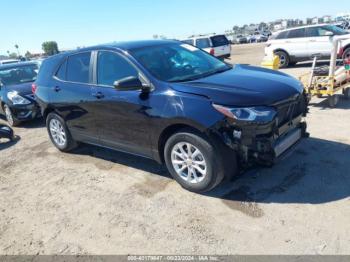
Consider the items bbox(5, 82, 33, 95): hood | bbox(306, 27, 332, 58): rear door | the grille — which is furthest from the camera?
bbox(306, 27, 332, 58): rear door

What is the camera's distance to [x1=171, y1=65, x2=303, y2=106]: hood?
3.63 meters

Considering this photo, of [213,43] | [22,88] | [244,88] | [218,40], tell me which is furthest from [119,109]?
[218,40]

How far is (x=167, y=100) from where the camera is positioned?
3930 millimetres

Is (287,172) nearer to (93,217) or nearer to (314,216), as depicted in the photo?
(314,216)

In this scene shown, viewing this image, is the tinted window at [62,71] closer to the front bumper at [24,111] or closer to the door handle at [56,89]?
the door handle at [56,89]

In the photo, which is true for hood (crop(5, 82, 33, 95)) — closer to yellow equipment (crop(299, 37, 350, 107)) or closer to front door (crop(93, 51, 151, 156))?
front door (crop(93, 51, 151, 156))

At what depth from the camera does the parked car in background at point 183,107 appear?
3.62 metres

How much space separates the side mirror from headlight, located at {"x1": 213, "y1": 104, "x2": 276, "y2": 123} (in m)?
1.05

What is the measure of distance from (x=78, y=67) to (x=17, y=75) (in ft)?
16.9

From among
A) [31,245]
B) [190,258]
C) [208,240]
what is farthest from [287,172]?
[31,245]

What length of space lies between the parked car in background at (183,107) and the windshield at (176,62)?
0.04 ft

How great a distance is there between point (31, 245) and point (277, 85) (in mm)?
3235

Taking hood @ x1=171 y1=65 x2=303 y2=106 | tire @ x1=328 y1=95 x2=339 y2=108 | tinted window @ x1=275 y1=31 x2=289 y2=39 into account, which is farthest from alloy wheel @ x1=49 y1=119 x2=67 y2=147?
tinted window @ x1=275 y1=31 x2=289 y2=39

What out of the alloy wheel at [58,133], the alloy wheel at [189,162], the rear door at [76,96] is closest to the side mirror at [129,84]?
the alloy wheel at [189,162]
